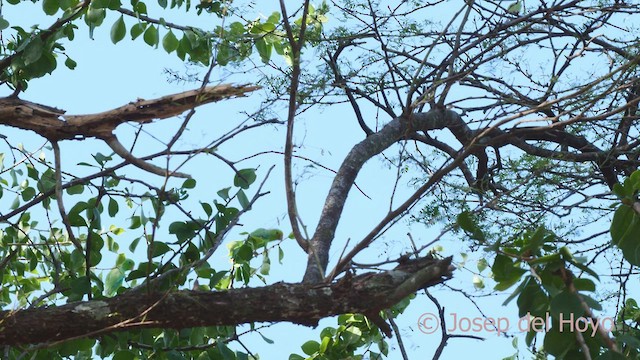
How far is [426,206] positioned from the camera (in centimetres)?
368

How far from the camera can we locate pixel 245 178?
9.12 ft

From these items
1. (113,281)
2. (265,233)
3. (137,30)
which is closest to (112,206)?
(113,281)

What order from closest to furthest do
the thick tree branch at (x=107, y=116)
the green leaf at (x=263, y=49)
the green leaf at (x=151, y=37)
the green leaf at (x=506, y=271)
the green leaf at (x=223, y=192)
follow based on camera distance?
the green leaf at (x=506, y=271) < the thick tree branch at (x=107, y=116) < the green leaf at (x=223, y=192) < the green leaf at (x=151, y=37) < the green leaf at (x=263, y=49)

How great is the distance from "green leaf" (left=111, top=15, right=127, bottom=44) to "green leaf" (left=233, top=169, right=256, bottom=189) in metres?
0.72

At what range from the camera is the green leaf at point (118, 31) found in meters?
3.12

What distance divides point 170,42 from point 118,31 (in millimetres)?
184

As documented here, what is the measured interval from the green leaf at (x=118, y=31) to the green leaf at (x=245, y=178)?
2.35 feet

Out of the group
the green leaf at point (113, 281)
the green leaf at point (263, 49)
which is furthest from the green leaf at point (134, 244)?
the green leaf at point (263, 49)

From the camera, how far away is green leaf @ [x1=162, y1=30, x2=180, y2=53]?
10.5ft

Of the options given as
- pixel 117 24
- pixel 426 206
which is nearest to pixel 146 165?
pixel 117 24

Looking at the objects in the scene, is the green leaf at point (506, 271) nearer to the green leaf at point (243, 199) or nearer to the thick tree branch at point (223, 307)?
the thick tree branch at point (223, 307)

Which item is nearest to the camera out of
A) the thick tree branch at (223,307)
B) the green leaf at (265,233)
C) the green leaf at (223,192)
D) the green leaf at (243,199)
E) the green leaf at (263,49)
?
the thick tree branch at (223,307)

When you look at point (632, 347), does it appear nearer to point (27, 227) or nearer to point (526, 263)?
point (526, 263)

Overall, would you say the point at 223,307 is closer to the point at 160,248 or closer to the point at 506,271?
the point at 160,248
